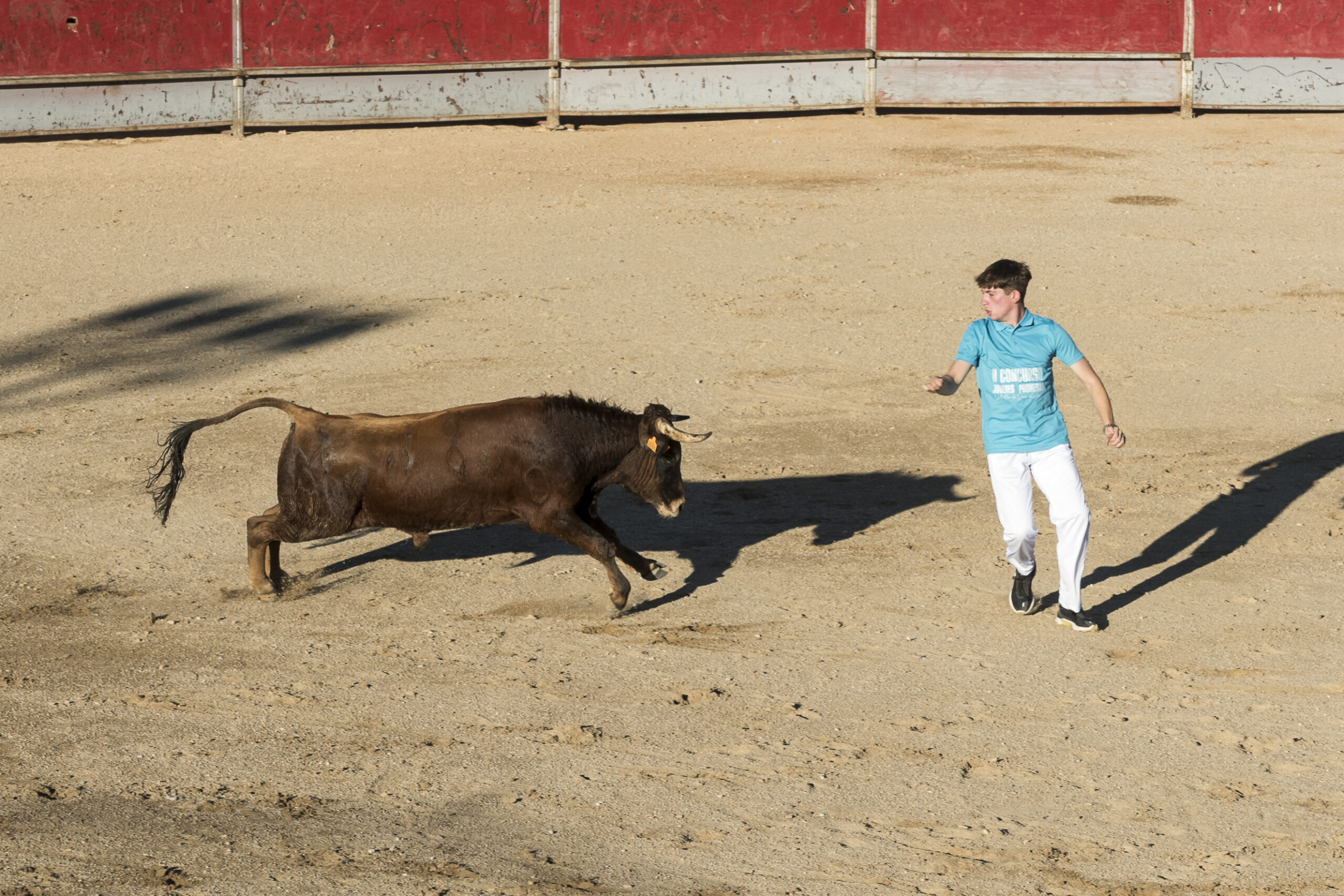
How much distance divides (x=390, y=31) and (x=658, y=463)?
507 inches

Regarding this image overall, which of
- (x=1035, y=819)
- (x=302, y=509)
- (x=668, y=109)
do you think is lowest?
(x=1035, y=819)

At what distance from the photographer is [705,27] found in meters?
20.0

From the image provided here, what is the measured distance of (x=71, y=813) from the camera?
19.0ft

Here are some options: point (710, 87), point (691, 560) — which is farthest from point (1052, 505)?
point (710, 87)

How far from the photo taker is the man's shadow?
849 centimetres

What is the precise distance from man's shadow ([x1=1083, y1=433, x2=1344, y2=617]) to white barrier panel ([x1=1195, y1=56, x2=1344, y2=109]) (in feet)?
34.5

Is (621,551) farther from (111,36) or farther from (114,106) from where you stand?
(111,36)

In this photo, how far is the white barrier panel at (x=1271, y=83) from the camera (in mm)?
19969

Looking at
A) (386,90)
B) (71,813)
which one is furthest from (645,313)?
(71,813)

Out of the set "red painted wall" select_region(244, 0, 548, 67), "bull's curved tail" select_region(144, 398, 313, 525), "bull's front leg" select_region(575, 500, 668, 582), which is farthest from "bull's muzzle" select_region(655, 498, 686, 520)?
"red painted wall" select_region(244, 0, 548, 67)

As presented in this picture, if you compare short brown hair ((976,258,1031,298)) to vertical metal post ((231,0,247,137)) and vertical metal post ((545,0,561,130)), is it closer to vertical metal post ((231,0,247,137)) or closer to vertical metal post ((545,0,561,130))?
vertical metal post ((545,0,561,130))

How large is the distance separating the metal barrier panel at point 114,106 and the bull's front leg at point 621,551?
12.8 metres

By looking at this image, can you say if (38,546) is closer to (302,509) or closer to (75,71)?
(302,509)

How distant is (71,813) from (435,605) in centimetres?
254
